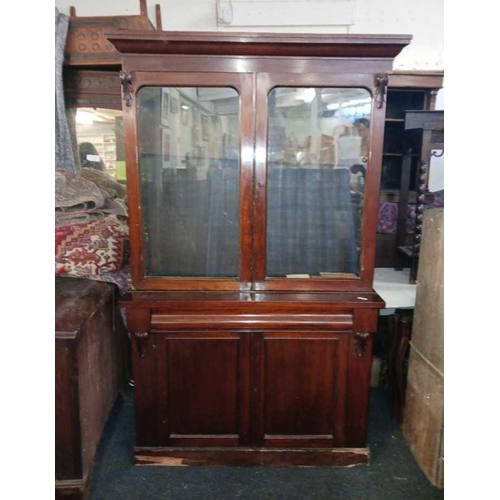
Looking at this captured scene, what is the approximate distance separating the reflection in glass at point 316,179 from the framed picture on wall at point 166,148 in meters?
0.38

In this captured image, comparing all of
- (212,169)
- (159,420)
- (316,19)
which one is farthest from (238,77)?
(159,420)

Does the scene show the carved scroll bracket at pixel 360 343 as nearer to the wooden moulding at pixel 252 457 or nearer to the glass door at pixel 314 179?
the glass door at pixel 314 179

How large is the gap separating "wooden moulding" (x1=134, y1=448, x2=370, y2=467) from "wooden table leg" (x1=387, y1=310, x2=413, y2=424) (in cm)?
37

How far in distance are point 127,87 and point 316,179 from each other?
77 cm

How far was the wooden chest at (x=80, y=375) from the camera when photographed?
1.33 m

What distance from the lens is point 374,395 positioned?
215 cm

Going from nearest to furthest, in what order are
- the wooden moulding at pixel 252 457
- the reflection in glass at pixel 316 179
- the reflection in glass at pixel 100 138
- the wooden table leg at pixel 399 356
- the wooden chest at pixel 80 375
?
1. the wooden chest at pixel 80 375
2. the reflection in glass at pixel 316 179
3. the wooden moulding at pixel 252 457
4. the wooden table leg at pixel 399 356
5. the reflection in glass at pixel 100 138

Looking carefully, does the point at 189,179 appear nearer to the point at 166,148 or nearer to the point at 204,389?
the point at 166,148

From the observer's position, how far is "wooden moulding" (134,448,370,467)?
1612 millimetres

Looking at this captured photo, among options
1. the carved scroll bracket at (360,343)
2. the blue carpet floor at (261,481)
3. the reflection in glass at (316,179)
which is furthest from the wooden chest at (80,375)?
the carved scroll bracket at (360,343)

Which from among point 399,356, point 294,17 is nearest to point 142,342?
point 399,356
